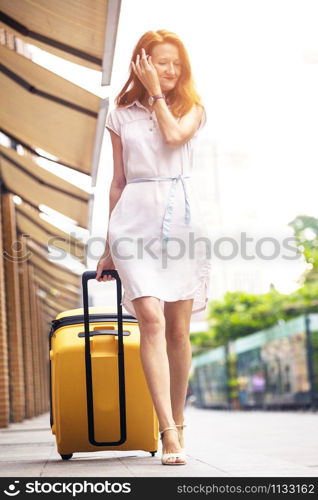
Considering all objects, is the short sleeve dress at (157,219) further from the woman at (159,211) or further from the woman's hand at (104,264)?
the woman's hand at (104,264)

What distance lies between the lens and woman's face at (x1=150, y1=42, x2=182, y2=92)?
14.4ft

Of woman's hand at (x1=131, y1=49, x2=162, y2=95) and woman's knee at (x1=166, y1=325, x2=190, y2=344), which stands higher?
woman's hand at (x1=131, y1=49, x2=162, y2=95)

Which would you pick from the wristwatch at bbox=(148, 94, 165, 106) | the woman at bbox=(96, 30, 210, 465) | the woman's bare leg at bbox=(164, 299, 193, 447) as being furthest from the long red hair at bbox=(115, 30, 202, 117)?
the woman's bare leg at bbox=(164, 299, 193, 447)

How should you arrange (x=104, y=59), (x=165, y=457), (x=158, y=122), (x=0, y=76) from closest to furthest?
1. (x=165, y=457)
2. (x=158, y=122)
3. (x=104, y=59)
4. (x=0, y=76)

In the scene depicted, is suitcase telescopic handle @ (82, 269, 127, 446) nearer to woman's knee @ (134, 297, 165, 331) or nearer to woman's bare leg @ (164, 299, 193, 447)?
woman's bare leg @ (164, 299, 193, 447)

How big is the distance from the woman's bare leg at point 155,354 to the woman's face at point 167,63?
1013 millimetres

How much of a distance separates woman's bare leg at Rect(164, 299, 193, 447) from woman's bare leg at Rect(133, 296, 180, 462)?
22cm

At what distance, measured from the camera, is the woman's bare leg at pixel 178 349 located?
4414mm

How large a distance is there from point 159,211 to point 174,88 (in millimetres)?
602
